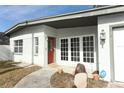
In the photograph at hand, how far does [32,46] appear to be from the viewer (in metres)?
11.3

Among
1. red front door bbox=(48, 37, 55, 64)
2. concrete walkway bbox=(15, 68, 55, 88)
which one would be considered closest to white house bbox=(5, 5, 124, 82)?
red front door bbox=(48, 37, 55, 64)

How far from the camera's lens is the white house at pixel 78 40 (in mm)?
7109

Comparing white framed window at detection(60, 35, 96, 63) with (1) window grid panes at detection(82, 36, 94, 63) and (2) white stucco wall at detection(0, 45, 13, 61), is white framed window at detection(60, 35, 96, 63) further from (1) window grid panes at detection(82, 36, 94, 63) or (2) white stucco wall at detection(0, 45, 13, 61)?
(2) white stucco wall at detection(0, 45, 13, 61)

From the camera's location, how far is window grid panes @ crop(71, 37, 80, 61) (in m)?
10.9

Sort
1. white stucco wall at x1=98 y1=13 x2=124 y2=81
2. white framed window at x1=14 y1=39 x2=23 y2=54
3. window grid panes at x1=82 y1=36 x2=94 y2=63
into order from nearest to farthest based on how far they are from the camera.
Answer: white stucco wall at x1=98 y1=13 x2=124 y2=81 < window grid panes at x1=82 y1=36 x2=94 y2=63 < white framed window at x1=14 y1=39 x2=23 y2=54

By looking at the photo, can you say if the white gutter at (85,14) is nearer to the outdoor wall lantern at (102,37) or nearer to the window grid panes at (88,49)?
the outdoor wall lantern at (102,37)

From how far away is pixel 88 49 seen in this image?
34.3 ft

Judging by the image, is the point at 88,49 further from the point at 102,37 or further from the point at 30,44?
the point at 30,44

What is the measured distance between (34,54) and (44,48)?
1278mm

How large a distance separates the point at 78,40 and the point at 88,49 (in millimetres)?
1122

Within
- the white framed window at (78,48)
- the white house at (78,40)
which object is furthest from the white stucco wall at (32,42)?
the white framed window at (78,48)

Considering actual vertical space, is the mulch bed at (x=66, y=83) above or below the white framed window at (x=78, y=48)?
below

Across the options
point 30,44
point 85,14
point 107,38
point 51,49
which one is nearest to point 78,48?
point 51,49

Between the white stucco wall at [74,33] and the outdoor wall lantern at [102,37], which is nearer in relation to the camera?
the outdoor wall lantern at [102,37]
